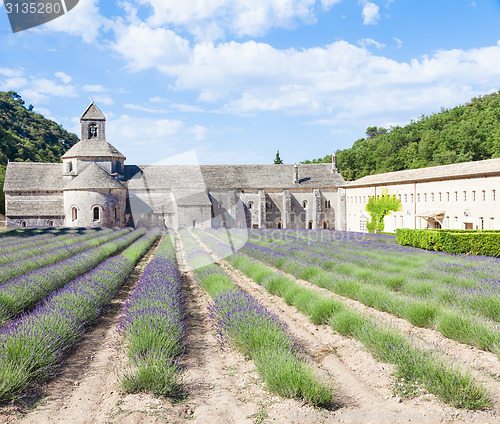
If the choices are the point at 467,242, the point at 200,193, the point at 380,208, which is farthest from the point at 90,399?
the point at 200,193

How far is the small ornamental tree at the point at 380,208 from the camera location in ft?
107

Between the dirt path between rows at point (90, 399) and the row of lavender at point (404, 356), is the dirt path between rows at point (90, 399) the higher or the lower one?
the lower one

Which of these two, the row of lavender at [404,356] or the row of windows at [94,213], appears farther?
the row of windows at [94,213]

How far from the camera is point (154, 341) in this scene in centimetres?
470

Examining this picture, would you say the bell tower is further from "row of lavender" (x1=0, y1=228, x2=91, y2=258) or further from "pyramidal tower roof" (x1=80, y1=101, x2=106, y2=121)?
"row of lavender" (x1=0, y1=228, x2=91, y2=258)

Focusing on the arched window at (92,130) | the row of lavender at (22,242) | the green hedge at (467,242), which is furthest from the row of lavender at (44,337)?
the arched window at (92,130)

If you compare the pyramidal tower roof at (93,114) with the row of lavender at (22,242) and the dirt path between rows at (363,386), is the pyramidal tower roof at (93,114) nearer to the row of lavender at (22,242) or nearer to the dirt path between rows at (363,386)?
the row of lavender at (22,242)

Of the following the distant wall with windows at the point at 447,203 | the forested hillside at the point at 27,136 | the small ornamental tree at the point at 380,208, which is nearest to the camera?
the distant wall with windows at the point at 447,203

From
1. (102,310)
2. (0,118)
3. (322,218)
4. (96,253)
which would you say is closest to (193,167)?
(322,218)

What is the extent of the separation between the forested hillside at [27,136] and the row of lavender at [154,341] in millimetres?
52935

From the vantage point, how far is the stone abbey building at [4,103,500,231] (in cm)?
3177

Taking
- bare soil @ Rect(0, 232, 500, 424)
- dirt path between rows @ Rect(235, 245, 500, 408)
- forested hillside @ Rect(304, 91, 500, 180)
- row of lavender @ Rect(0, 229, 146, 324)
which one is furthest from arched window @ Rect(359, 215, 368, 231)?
bare soil @ Rect(0, 232, 500, 424)

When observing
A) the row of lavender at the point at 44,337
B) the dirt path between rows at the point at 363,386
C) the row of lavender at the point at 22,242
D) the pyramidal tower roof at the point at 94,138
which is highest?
the pyramidal tower roof at the point at 94,138

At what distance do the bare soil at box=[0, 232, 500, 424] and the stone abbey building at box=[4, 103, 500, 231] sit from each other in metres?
24.6
